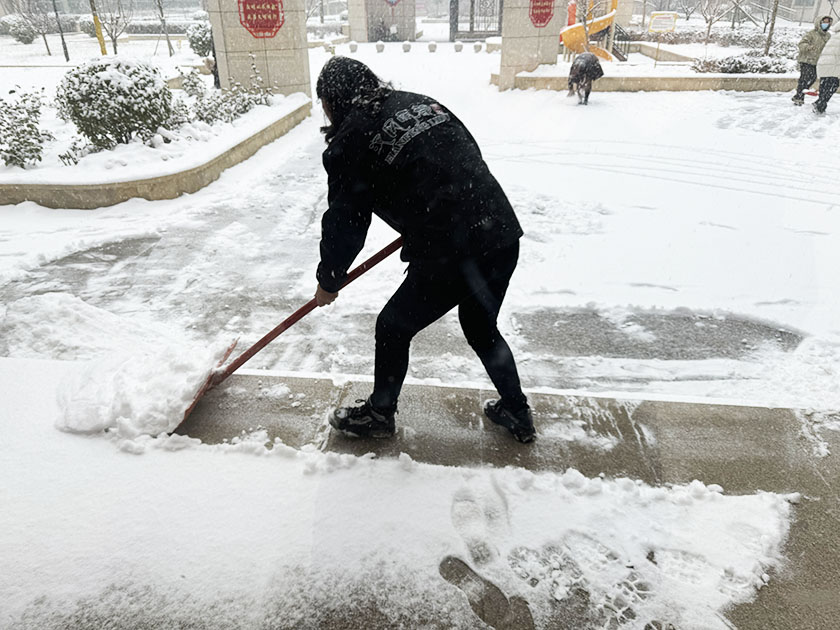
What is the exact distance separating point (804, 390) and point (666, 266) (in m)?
1.79

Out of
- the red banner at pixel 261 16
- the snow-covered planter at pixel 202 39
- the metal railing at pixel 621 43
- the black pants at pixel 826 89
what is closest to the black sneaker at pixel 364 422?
the red banner at pixel 261 16

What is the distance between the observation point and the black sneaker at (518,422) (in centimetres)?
231

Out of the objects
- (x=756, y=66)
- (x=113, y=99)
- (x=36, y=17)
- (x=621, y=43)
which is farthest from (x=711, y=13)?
(x=36, y=17)

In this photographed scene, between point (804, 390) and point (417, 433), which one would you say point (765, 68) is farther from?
point (417, 433)

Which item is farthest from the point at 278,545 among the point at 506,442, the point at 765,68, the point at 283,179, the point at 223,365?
the point at 765,68

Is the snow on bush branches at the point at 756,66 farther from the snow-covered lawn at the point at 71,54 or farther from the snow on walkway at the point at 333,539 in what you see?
the snow on walkway at the point at 333,539

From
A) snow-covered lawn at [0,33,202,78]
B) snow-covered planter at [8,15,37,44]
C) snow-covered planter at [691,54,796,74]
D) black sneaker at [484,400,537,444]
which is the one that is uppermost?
snow-covered planter at [8,15,37,44]

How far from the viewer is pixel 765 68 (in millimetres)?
12586

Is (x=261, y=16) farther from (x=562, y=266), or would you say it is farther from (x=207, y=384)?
(x=207, y=384)

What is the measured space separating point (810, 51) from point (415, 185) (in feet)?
39.8

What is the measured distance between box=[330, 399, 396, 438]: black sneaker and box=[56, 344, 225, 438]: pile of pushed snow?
0.72 metres

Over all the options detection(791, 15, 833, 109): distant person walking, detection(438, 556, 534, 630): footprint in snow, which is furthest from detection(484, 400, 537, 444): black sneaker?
detection(791, 15, 833, 109): distant person walking

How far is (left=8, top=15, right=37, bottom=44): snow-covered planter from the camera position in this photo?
83.1 ft

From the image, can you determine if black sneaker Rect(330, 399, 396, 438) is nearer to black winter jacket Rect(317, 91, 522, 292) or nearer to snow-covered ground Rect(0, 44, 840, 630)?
snow-covered ground Rect(0, 44, 840, 630)
